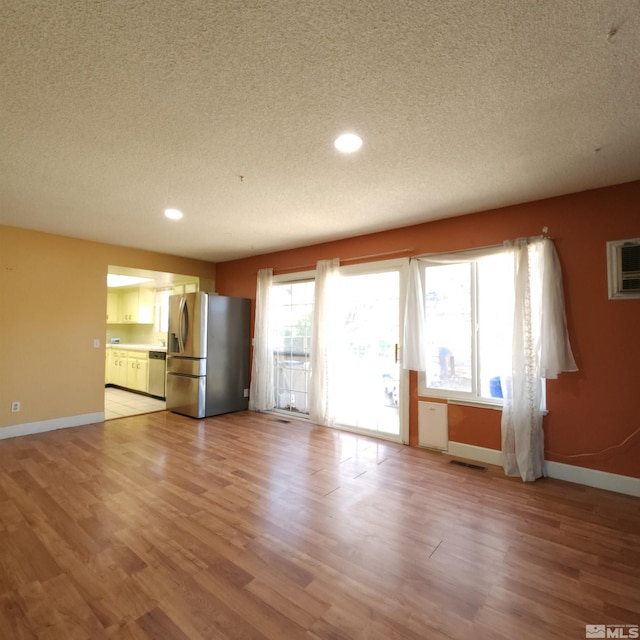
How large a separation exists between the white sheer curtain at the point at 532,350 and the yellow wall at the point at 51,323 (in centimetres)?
520

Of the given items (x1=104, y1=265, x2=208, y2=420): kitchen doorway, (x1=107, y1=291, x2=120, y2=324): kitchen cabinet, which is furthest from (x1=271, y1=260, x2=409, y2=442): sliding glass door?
(x1=107, y1=291, x2=120, y2=324): kitchen cabinet

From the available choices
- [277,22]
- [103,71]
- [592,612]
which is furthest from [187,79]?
[592,612]

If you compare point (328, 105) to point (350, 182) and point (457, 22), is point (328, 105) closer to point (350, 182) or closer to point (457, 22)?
point (457, 22)

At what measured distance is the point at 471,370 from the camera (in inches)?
137

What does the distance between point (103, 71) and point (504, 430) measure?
3.85 metres

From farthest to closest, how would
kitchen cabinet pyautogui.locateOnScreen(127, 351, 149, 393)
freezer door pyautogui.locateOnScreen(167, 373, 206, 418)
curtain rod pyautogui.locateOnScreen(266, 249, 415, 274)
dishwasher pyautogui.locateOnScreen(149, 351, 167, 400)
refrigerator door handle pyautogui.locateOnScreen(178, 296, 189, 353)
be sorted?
kitchen cabinet pyautogui.locateOnScreen(127, 351, 149, 393)
dishwasher pyautogui.locateOnScreen(149, 351, 167, 400)
refrigerator door handle pyautogui.locateOnScreen(178, 296, 189, 353)
freezer door pyautogui.locateOnScreen(167, 373, 206, 418)
curtain rod pyautogui.locateOnScreen(266, 249, 415, 274)

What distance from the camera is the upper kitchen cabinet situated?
7641mm

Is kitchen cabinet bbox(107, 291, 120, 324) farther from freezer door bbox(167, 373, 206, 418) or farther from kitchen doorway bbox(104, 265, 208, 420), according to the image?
freezer door bbox(167, 373, 206, 418)

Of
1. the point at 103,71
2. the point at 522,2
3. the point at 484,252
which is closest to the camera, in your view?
the point at 522,2

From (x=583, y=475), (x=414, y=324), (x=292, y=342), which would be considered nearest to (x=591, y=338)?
(x=583, y=475)

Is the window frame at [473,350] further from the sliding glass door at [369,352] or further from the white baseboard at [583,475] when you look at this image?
the sliding glass door at [369,352]

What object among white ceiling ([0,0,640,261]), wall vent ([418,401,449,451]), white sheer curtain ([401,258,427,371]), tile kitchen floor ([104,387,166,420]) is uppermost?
white ceiling ([0,0,640,261])

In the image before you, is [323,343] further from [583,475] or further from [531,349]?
[583,475]

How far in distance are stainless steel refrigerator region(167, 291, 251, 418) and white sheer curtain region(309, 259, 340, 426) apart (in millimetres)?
1533
